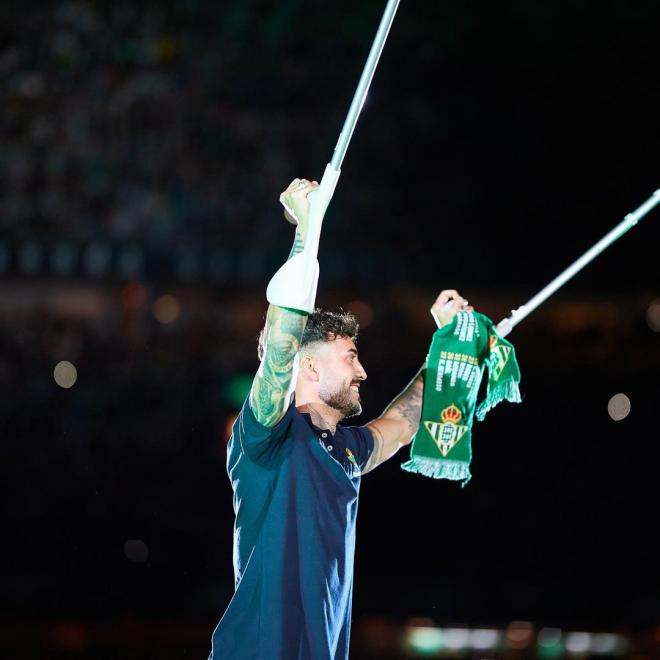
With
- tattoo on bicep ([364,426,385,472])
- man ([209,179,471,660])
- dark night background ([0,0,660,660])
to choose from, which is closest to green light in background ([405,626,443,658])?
dark night background ([0,0,660,660])

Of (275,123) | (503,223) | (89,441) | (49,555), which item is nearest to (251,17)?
(275,123)

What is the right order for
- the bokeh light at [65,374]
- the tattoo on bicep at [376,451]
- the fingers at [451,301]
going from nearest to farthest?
the tattoo on bicep at [376,451] < the fingers at [451,301] < the bokeh light at [65,374]

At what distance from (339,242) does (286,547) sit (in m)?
6.08

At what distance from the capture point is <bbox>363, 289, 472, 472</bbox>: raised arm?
250 centimetres

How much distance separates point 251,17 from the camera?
8.41 m

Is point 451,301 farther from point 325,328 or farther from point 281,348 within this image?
point 281,348

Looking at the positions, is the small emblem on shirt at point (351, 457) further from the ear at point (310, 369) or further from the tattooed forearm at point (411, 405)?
the tattooed forearm at point (411, 405)

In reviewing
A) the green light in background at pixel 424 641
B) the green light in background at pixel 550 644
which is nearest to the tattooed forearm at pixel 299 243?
the green light in background at pixel 424 641

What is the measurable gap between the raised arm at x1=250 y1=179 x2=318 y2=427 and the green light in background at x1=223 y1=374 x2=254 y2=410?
479cm

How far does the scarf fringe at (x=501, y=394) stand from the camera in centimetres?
261

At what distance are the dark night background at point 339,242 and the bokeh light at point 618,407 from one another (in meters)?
0.06

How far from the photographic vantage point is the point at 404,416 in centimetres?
260

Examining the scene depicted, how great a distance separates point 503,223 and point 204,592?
4057 millimetres

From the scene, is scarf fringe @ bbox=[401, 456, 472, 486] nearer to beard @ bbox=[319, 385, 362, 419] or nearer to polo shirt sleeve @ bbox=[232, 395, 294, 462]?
beard @ bbox=[319, 385, 362, 419]
